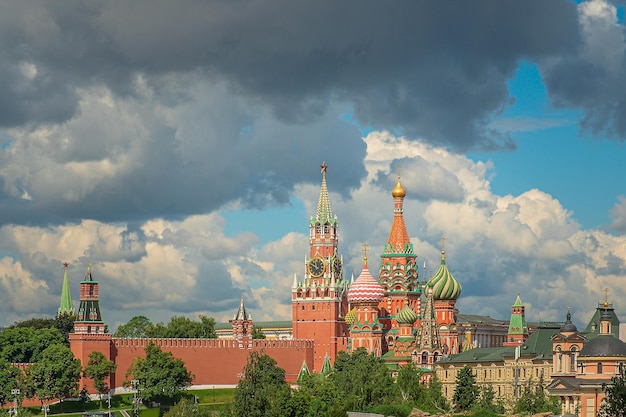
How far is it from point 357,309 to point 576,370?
46.4m

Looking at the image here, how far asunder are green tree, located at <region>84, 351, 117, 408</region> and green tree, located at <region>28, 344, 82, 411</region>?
6.10 feet

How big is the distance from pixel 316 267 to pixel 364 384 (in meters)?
46.5

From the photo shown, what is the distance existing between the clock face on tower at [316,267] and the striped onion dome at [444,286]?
17088 mm

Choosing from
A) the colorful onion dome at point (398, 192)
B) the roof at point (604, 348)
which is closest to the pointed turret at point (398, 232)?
the colorful onion dome at point (398, 192)

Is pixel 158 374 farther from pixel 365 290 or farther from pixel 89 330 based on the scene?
pixel 365 290

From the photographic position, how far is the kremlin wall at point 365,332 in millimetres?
123938

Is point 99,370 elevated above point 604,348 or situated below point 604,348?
below

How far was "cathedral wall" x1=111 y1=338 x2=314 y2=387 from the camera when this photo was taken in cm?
13175

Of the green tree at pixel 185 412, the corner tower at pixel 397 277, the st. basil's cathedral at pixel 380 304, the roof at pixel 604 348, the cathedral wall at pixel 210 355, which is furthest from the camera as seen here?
the corner tower at pixel 397 277

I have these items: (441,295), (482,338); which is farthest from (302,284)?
(482,338)

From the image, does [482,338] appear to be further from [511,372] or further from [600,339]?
[600,339]

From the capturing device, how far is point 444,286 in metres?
144

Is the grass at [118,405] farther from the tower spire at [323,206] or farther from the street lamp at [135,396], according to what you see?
the tower spire at [323,206]

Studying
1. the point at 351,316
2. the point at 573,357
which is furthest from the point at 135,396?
the point at 573,357
